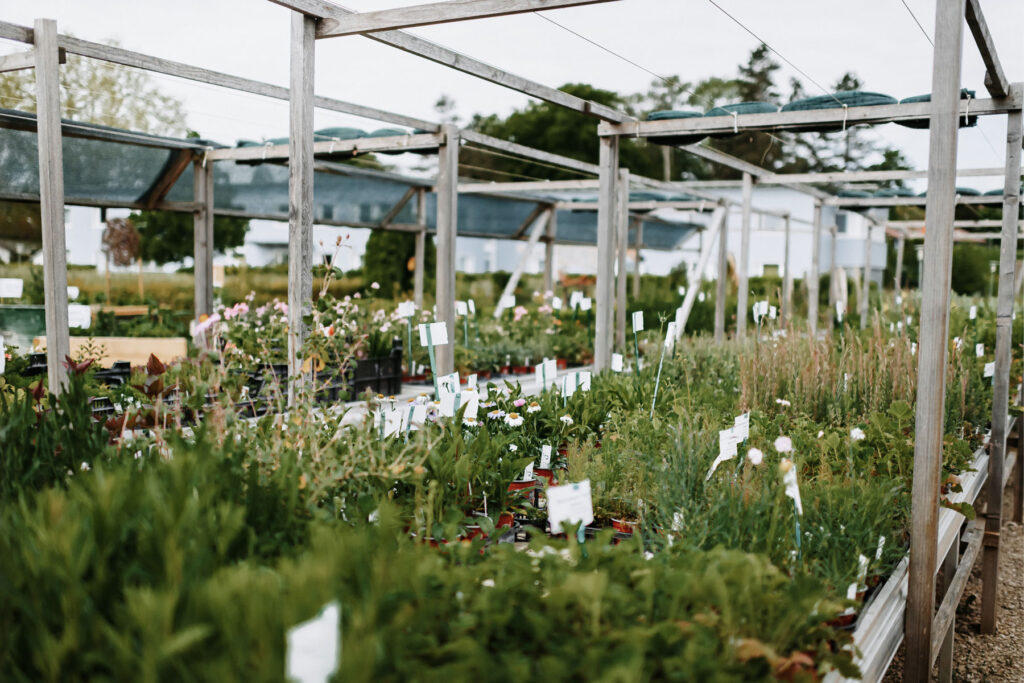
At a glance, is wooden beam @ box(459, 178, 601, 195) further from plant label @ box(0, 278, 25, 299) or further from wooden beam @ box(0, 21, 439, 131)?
plant label @ box(0, 278, 25, 299)

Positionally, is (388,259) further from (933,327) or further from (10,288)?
(933,327)

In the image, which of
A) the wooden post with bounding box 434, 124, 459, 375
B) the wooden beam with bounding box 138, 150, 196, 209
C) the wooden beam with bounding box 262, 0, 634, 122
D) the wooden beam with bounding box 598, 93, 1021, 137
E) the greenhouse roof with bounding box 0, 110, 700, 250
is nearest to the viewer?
the wooden beam with bounding box 262, 0, 634, 122

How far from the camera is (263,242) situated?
26391mm

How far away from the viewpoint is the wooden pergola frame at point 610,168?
8.21 ft

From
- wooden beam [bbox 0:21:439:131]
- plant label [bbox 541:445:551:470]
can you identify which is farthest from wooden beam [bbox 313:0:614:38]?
plant label [bbox 541:445:551:470]

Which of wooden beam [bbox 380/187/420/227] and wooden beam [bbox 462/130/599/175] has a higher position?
wooden beam [bbox 462/130/599/175]

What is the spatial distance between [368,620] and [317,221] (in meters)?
8.59

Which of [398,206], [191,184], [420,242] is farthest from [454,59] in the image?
[420,242]

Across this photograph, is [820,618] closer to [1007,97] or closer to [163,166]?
[1007,97]

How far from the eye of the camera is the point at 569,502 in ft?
7.23

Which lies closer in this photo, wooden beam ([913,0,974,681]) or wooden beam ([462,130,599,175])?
wooden beam ([913,0,974,681])

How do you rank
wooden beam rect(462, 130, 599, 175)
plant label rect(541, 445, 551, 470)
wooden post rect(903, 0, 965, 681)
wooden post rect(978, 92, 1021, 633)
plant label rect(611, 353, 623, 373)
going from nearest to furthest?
wooden post rect(903, 0, 965, 681)
plant label rect(541, 445, 551, 470)
wooden post rect(978, 92, 1021, 633)
plant label rect(611, 353, 623, 373)
wooden beam rect(462, 130, 599, 175)

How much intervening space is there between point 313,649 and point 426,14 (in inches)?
106

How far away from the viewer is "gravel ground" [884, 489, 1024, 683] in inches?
153
